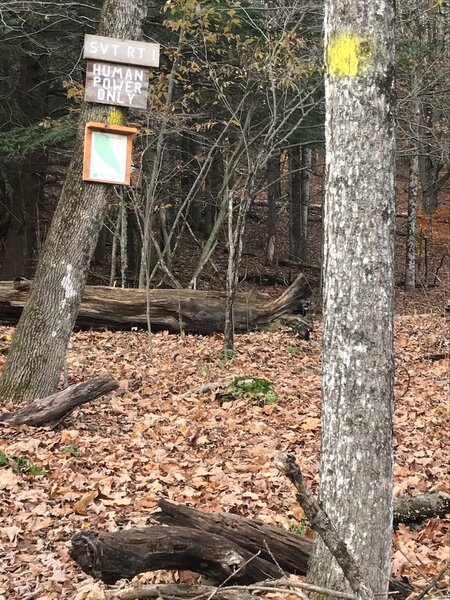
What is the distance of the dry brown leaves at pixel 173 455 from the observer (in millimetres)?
4277

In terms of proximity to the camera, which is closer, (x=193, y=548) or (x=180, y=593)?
(x=180, y=593)

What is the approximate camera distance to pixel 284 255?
23.8 m

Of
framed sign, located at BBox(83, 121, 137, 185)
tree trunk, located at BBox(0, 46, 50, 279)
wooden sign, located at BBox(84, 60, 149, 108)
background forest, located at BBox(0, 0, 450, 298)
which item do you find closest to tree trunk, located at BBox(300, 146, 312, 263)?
background forest, located at BBox(0, 0, 450, 298)

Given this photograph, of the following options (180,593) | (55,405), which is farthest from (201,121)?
(180,593)

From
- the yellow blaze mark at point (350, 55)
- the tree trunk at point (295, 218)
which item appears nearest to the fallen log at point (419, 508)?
the yellow blaze mark at point (350, 55)

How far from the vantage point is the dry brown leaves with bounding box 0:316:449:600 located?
428 cm

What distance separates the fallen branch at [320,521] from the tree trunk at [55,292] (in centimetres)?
470

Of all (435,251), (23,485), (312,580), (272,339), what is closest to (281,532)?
(312,580)

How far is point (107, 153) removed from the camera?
658cm

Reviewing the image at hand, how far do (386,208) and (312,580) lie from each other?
1.80m

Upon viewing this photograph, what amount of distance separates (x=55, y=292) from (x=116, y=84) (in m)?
Answer: 2.25

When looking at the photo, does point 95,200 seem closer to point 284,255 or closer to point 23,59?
point 23,59

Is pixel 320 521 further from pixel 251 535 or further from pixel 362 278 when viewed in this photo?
pixel 251 535

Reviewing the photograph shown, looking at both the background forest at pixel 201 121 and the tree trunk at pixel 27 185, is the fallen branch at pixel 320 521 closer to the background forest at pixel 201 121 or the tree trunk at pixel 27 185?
the background forest at pixel 201 121
